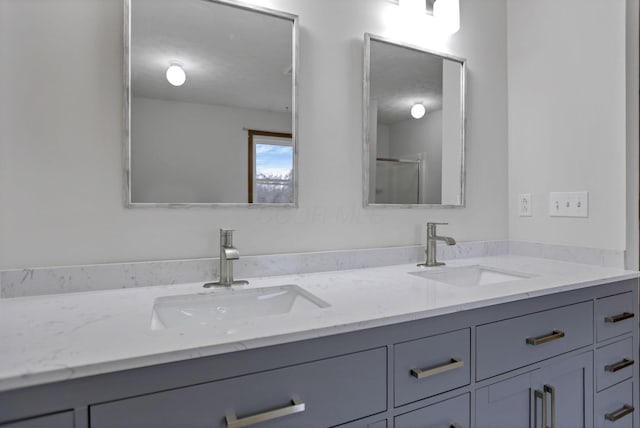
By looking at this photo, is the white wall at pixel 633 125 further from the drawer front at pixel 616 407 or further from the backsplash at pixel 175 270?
the backsplash at pixel 175 270

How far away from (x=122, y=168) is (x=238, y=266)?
0.51 metres

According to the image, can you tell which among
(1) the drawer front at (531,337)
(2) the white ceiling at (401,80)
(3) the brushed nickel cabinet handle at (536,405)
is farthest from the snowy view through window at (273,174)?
(3) the brushed nickel cabinet handle at (536,405)

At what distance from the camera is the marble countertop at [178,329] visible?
0.62 metres

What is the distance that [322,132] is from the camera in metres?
1.44

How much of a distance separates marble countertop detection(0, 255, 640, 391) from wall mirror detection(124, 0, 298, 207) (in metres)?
0.35

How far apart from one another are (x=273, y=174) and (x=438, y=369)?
2.84ft

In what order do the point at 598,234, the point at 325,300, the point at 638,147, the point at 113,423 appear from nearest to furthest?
the point at 113,423 < the point at 325,300 < the point at 638,147 < the point at 598,234

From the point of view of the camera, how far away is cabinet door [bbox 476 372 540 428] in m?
1.01

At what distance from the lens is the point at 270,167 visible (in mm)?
1340

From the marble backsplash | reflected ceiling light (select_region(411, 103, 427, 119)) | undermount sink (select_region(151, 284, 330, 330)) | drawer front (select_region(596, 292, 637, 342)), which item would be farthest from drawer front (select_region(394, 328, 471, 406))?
reflected ceiling light (select_region(411, 103, 427, 119))

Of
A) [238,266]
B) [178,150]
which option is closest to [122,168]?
[178,150]

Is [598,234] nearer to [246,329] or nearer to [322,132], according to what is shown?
[322,132]

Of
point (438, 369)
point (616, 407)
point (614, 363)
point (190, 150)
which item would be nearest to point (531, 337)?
point (438, 369)

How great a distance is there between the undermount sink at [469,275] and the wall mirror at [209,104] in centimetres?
67
